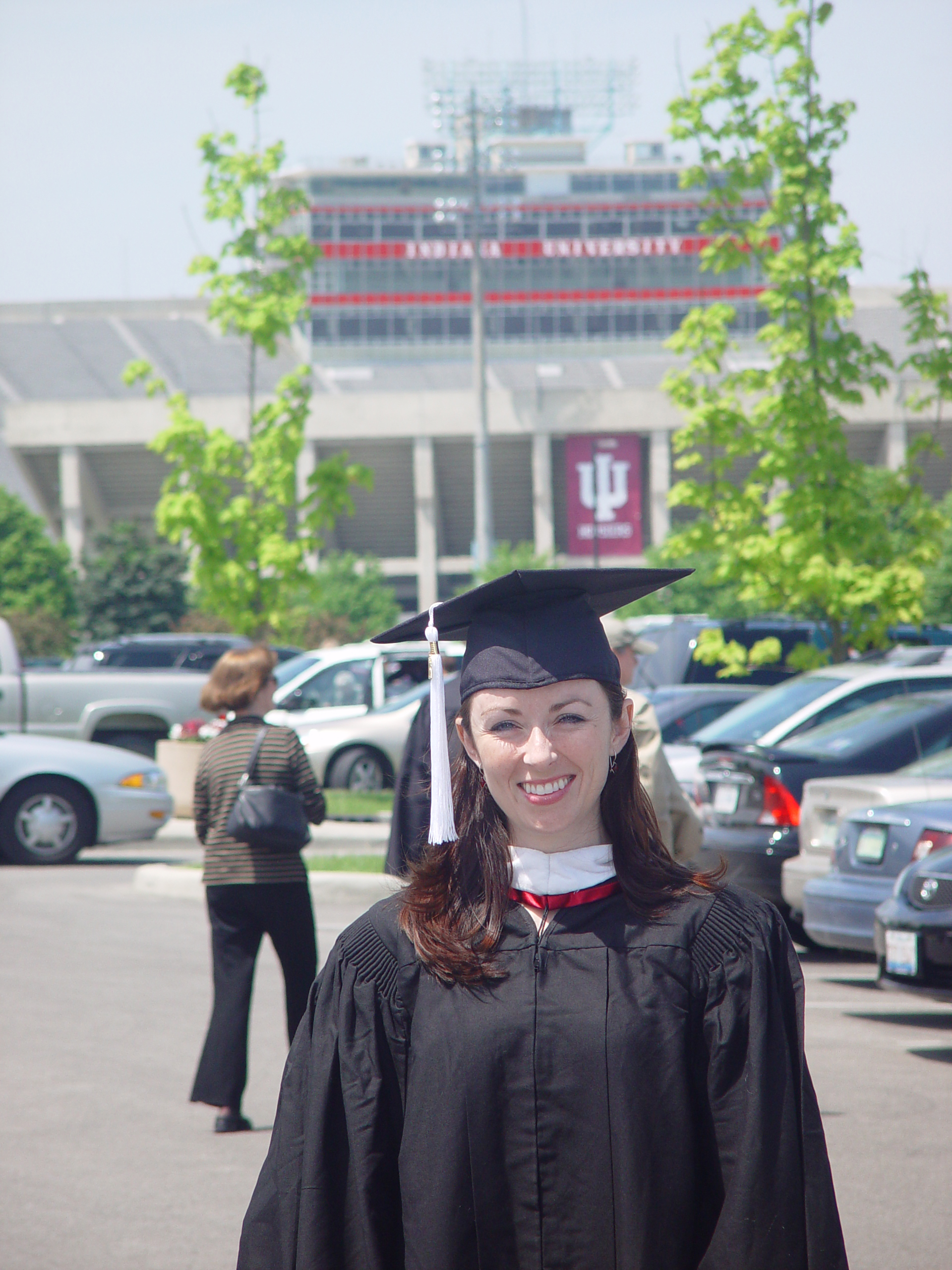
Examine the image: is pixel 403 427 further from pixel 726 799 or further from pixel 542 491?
pixel 726 799

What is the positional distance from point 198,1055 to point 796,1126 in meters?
5.57

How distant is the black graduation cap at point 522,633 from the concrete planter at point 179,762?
45.7 feet

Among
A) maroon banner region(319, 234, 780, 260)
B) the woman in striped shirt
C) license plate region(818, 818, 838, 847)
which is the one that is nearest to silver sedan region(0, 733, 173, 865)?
license plate region(818, 818, 838, 847)

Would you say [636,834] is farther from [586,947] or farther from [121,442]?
[121,442]

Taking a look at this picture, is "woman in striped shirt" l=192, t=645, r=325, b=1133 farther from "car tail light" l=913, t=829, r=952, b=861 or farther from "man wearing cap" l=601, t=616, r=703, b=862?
"car tail light" l=913, t=829, r=952, b=861

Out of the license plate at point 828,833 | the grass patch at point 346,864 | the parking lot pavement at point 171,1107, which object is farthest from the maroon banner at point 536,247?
the license plate at point 828,833

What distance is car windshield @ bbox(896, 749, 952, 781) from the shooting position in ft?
27.3

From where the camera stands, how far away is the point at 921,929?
6820mm

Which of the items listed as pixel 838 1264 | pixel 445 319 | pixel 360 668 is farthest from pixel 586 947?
→ pixel 445 319

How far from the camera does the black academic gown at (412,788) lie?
5.21 metres

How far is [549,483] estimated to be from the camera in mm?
74562

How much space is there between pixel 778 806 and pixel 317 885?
408 centimetres

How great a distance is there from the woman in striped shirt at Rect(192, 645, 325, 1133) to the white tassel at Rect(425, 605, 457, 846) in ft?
11.6

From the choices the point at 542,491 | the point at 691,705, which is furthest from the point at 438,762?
the point at 542,491
